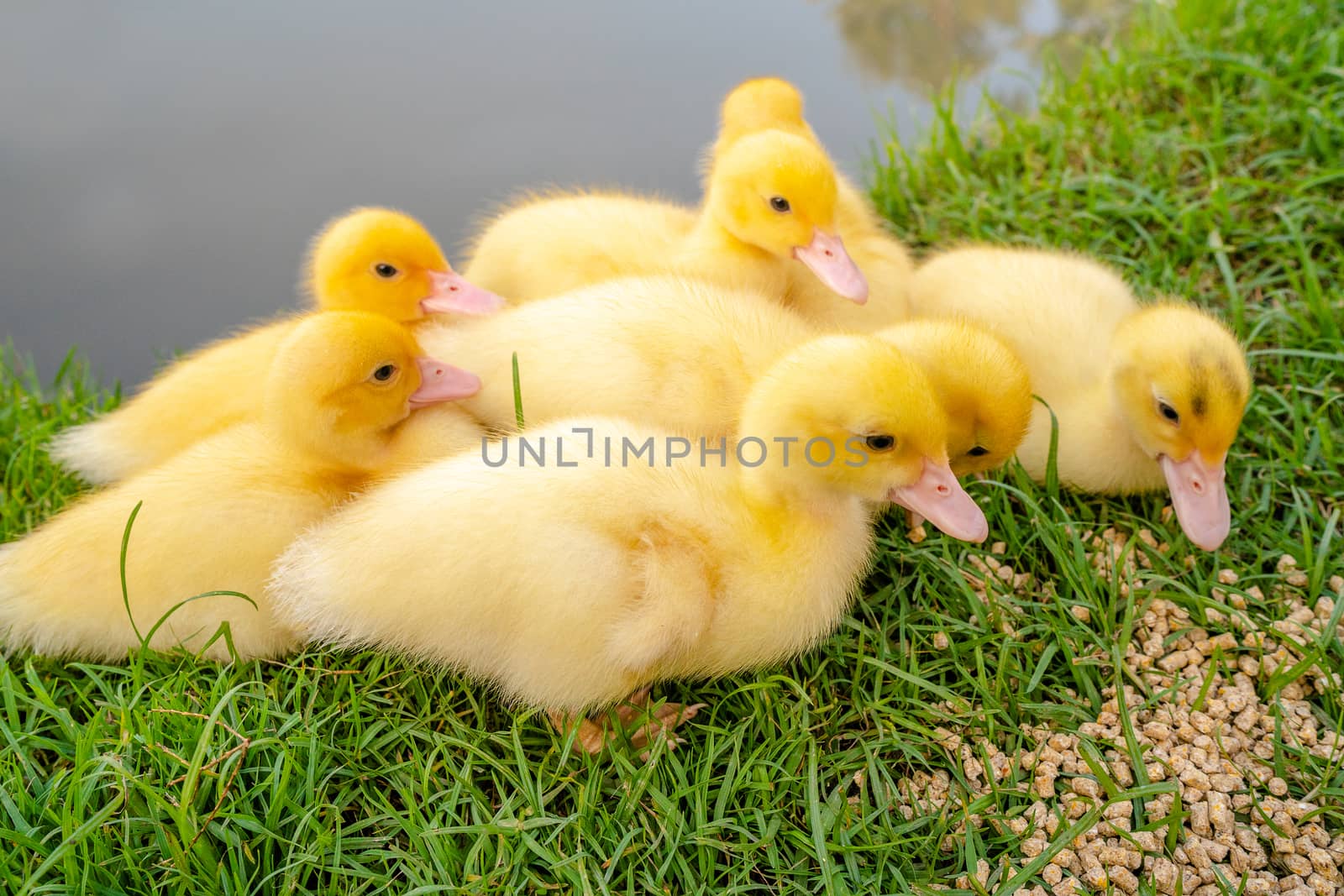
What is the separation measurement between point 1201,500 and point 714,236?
1102 mm

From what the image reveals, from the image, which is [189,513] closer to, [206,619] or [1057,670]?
[206,619]

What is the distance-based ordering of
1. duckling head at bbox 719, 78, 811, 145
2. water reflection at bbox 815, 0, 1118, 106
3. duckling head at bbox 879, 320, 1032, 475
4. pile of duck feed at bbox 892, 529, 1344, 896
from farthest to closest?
water reflection at bbox 815, 0, 1118, 106 < duckling head at bbox 719, 78, 811, 145 < duckling head at bbox 879, 320, 1032, 475 < pile of duck feed at bbox 892, 529, 1344, 896

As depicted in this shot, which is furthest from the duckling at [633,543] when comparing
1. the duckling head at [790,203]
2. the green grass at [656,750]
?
the duckling head at [790,203]

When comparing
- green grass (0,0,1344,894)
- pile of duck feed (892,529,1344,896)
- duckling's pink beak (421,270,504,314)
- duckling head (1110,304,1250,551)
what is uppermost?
duckling's pink beak (421,270,504,314)

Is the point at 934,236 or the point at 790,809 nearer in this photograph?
the point at 790,809

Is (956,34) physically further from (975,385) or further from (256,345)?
(256,345)

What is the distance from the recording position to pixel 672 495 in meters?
1.58

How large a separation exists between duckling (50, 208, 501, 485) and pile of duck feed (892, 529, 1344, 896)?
134 centimetres

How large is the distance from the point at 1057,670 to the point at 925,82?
237 centimetres

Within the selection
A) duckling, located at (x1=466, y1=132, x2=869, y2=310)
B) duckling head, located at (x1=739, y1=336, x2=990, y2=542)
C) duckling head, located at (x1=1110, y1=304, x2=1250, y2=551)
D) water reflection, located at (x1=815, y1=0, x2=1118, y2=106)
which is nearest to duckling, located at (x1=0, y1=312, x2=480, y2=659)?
duckling, located at (x1=466, y1=132, x2=869, y2=310)

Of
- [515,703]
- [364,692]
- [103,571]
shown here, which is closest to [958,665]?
[515,703]

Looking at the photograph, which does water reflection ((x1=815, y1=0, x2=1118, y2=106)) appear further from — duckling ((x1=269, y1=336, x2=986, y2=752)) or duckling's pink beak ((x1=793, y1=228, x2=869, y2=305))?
duckling ((x1=269, y1=336, x2=986, y2=752))

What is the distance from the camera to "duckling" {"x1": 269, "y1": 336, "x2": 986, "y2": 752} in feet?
4.99

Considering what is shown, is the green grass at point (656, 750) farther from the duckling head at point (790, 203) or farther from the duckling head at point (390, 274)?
the duckling head at point (390, 274)
